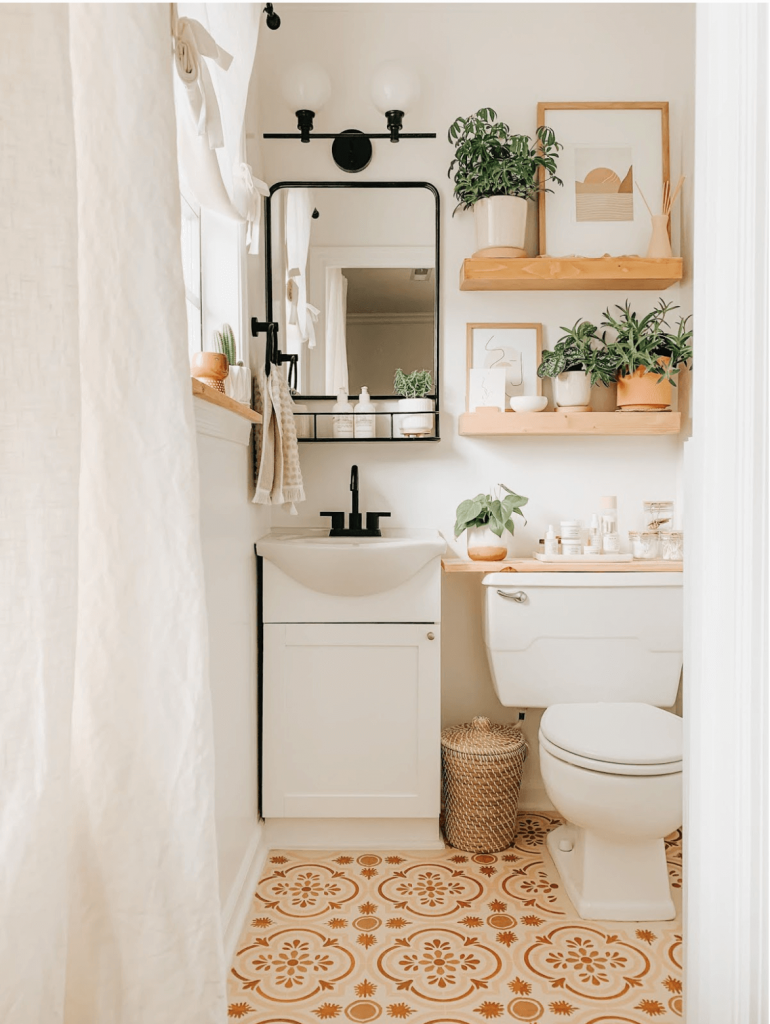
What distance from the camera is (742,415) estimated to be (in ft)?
2.17

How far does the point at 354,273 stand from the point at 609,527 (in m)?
1.19

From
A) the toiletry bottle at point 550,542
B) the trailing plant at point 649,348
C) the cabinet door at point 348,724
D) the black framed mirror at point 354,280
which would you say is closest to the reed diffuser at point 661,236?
the trailing plant at point 649,348

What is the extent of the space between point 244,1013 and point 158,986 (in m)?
0.84

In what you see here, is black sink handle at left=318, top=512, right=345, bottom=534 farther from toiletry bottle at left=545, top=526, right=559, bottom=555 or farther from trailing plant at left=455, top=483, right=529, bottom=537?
toiletry bottle at left=545, top=526, right=559, bottom=555

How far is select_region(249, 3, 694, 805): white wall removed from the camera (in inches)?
99.7

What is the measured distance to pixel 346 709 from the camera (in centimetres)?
227

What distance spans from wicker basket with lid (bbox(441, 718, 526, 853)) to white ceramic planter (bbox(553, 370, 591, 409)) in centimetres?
109

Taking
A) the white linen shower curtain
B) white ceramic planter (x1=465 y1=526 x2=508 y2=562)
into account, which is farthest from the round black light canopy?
the white linen shower curtain

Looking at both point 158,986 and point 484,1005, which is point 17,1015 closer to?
point 158,986

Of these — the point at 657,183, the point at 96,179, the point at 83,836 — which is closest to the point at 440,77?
the point at 657,183

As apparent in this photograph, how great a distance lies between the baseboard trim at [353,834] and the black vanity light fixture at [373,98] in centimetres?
210

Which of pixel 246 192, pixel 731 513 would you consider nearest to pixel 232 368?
pixel 246 192

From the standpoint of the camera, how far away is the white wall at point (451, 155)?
2533 mm

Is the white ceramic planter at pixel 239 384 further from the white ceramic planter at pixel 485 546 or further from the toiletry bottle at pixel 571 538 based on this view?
the toiletry bottle at pixel 571 538
